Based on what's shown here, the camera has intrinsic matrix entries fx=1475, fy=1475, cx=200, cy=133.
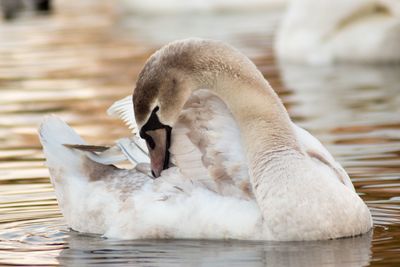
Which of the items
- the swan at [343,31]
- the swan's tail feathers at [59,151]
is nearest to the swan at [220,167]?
the swan's tail feathers at [59,151]

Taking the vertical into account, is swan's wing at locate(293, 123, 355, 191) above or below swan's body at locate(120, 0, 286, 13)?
above

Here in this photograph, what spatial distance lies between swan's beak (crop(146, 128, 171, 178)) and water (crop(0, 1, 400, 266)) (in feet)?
1.29

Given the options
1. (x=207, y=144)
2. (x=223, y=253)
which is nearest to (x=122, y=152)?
(x=207, y=144)

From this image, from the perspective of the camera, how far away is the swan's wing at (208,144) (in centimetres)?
760

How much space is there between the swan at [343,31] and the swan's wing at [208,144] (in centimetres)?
942

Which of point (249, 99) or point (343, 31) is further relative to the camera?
point (343, 31)

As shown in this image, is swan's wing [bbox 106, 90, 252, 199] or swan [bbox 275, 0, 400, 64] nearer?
swan's wing [bbox 106, 90, 252, 199]

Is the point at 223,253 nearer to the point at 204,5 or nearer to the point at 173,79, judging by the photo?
the point at 173,79

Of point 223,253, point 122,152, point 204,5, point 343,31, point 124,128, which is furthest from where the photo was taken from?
point 204,5

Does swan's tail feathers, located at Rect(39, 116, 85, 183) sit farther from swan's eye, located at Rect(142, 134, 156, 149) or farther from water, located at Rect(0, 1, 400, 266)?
swan's eye, located at Rect(142, 134, 156, 149)

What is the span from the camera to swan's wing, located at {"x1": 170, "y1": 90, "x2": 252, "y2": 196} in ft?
24.9

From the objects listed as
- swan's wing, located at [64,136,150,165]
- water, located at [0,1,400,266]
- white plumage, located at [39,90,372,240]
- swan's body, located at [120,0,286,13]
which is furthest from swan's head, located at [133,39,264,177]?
swan's body, located at [120,0,286,13]

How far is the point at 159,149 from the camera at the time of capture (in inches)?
302

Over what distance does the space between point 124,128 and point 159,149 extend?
15.8ft
